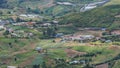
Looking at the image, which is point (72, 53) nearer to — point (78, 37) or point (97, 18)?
point (78, 37)

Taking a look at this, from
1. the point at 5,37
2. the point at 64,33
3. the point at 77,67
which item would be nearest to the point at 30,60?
the point at 77,67

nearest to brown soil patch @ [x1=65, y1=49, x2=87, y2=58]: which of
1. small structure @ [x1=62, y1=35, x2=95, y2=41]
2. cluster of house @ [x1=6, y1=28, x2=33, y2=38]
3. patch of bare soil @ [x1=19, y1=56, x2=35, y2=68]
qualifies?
patch of bare soil @ [x1=19, y1=56, x2=35, y2=68]

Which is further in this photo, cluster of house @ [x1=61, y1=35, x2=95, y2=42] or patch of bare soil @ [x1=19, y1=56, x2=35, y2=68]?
cluster of house @ [x1=61, y1=35, x2=95, y2=42]

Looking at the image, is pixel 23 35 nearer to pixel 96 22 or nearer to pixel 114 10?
pixel 96 22

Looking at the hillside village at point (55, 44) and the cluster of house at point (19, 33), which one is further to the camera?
the cluster of house at point (19, 33)

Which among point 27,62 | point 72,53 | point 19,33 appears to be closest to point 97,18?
point 19,33

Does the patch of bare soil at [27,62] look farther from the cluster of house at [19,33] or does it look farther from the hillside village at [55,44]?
the cluster of house at [19,33]

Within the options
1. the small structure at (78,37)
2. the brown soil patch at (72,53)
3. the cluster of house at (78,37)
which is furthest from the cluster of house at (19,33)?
the brown soil patch at (72,53)

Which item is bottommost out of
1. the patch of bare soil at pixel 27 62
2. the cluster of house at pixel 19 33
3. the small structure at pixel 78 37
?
the small structure at pixel 78 37

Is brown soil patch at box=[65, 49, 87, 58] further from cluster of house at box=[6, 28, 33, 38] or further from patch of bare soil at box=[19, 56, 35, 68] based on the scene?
cluster of house at box=[6, 28, 33, 38]
